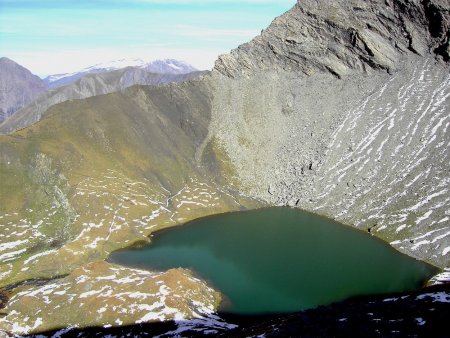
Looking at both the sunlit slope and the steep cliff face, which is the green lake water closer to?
the steep cliff face

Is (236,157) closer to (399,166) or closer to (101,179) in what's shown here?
(101,179)

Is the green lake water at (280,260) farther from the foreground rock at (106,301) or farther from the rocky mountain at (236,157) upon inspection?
the foreground rock at (106,301)

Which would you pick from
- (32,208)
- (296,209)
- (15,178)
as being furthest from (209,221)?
(15,178)

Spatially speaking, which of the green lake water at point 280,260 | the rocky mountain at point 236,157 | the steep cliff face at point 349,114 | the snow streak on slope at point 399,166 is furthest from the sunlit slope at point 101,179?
the snow streak on slope at point 399,166

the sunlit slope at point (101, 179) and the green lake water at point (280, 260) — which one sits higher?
the sunlit slope at point (101, 179)

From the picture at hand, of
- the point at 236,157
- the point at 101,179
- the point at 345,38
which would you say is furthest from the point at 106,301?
the point at 345,38

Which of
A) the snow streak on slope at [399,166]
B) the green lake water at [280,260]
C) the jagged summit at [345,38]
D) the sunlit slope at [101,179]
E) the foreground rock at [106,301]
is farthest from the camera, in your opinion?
the jagged summit at [345,38]

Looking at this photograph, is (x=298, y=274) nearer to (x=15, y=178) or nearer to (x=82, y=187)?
(x=82, y=187)
